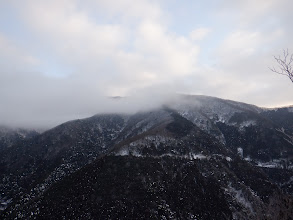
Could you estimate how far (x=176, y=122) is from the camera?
186 m

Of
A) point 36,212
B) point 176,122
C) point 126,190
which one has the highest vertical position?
point 176,122

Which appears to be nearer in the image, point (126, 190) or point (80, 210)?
point (80, 210)

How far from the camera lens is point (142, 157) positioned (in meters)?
136

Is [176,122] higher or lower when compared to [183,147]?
higher

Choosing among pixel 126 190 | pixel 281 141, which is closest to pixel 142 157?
pixel 126 190

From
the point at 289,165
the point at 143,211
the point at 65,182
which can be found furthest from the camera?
the point at 289,165

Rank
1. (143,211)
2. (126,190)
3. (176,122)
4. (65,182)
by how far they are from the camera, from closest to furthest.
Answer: (143,211), (126,190), (65,182), (176,122)

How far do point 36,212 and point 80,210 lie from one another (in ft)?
61.1

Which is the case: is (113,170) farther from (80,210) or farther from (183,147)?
(183,147)

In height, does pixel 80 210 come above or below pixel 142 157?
below

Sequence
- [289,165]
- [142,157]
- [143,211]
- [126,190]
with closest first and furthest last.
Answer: [143,211], [126,190], [142,157], [289,165]

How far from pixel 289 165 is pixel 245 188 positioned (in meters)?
72.1

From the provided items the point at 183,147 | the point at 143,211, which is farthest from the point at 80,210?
the point at 183,147

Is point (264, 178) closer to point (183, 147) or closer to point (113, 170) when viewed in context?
point (183, 147)
